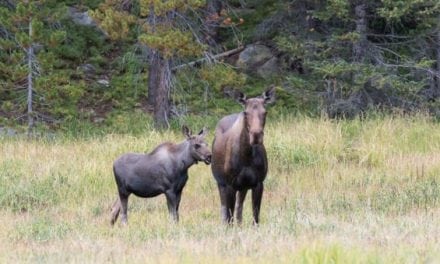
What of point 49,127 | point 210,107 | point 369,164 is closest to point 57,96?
point 49,127

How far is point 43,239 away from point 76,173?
18.4 ft

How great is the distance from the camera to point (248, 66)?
92.5 feet

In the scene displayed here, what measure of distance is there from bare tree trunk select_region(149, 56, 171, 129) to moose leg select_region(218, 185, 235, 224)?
9936mm

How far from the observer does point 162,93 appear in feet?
71.7

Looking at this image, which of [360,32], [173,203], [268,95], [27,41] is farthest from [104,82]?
[268,95]

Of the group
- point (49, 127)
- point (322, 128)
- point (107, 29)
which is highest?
point (107, 29)

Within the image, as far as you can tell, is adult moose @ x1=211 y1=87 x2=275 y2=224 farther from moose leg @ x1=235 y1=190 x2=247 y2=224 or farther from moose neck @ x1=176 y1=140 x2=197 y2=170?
moose neck @ x1=176 y1=140 x2=197 y2=170

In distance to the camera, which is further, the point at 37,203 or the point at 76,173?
the point at 76,173

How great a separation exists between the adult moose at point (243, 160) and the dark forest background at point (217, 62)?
7.93 m

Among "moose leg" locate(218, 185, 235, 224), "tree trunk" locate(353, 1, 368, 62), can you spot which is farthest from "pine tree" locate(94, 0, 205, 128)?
"moose leg" locate(218, 185, 235, 224)

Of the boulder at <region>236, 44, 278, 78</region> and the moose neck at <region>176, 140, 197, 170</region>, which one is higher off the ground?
the moose neck at <region>176, 140, 197, 170</region>

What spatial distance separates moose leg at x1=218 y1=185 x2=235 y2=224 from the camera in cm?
1152

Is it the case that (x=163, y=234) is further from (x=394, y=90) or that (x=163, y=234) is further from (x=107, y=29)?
(x=394, y=90)

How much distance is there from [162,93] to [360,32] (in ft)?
17.1
